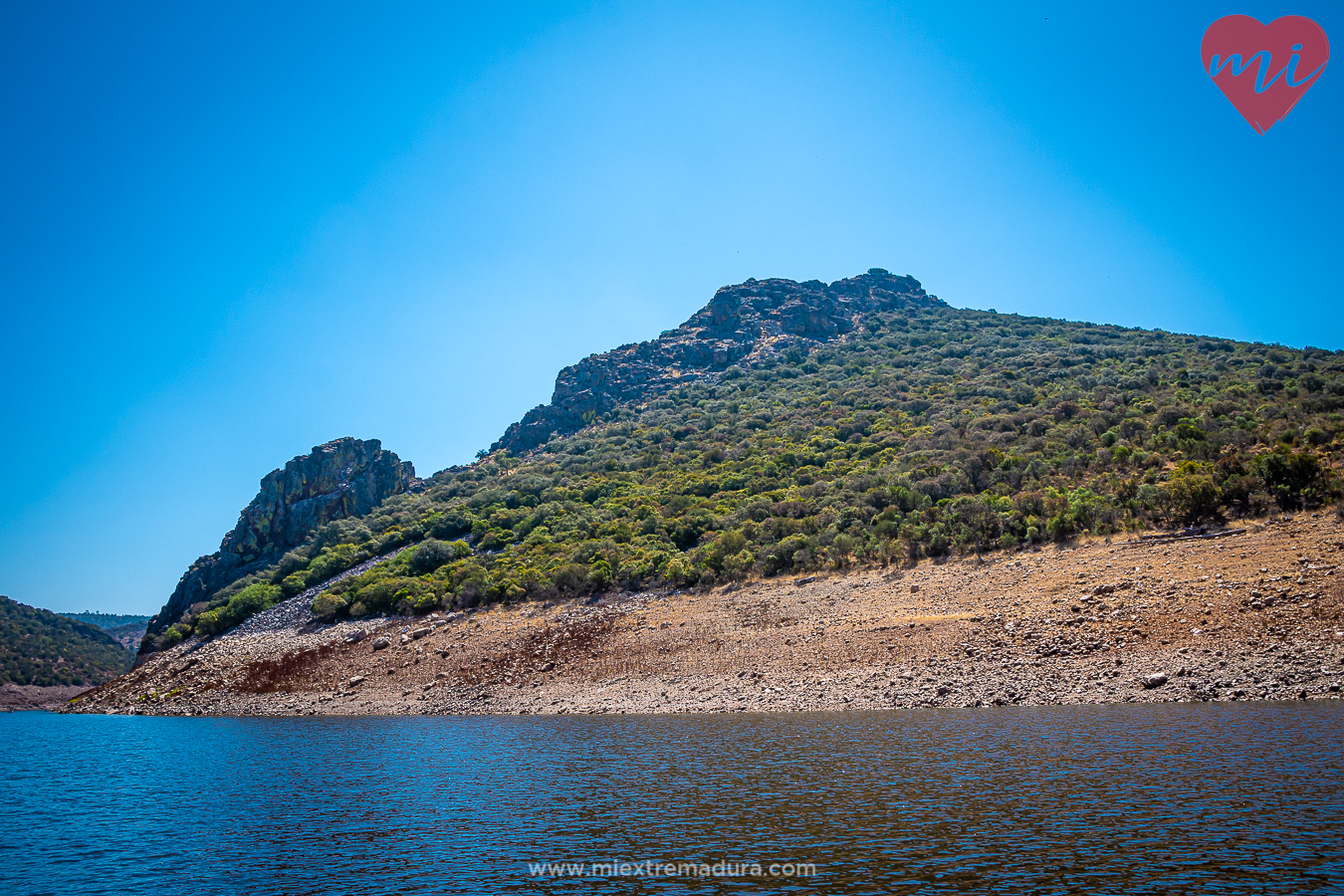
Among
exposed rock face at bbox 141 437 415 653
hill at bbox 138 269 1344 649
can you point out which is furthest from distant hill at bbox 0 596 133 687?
hill at bbox 138 269 1344 649

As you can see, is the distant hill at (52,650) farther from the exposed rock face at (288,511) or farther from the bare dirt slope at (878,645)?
the bare dirt slope at (878,645)

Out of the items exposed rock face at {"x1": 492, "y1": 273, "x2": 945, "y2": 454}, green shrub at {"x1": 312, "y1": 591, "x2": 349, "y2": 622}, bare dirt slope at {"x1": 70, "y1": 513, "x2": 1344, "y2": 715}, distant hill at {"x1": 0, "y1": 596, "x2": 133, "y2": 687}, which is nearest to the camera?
bare dirt slope at {"x1": 70, "y1": 513, "x2": 1344, "y2": 715}

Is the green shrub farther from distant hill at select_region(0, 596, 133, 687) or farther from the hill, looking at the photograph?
distant hill at select_region(0, 596, 133, 687)

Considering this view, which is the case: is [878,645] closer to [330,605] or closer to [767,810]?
[767,810]

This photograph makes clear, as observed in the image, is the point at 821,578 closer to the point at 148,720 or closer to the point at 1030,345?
the point at 148,720

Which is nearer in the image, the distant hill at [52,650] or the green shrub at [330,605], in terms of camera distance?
the green shrub at [330,605]

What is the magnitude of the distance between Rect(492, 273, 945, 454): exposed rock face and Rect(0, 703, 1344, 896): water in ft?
297

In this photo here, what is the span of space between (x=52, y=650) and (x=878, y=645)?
388 ft

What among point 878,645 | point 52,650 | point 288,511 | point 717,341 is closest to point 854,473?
point 878,645

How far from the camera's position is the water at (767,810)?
9336 millimetres

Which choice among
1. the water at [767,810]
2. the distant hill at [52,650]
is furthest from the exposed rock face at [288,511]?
the water at [767,810]

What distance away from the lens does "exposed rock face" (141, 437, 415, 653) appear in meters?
70.4

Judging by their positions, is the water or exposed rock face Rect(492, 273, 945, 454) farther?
exposed rock face Rect(492, 273, 945, 454)

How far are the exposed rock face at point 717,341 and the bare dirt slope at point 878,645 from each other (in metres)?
69.9
